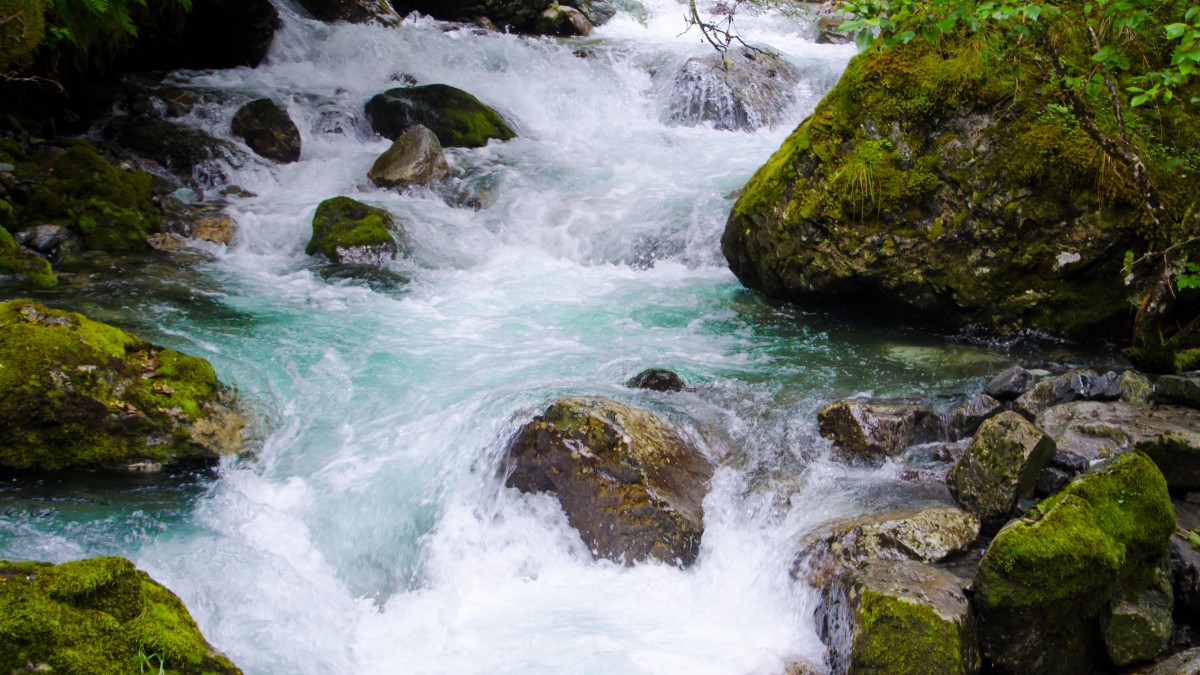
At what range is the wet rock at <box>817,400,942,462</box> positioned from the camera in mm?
5691

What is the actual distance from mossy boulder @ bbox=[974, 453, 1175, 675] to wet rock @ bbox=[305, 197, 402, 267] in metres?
8.70

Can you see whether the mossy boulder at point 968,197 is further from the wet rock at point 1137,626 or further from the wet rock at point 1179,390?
the wet rock at point 1137,626

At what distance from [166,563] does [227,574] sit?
408mm

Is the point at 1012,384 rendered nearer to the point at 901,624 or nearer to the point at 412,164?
the point at 901,624

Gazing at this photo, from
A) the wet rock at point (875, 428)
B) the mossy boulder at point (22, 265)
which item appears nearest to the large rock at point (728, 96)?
the wet rock at point (875, 428)

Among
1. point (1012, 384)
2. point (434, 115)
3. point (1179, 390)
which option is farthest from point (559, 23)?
point (1179, 390)

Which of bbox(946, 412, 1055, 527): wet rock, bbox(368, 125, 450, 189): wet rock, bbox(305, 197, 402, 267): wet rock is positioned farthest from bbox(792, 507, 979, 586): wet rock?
bbox(368, 125, 450, 189): wet rock

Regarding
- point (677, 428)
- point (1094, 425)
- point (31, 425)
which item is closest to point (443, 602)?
point (677, 428)

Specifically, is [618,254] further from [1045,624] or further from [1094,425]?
[1045,624]

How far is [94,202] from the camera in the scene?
9.65m

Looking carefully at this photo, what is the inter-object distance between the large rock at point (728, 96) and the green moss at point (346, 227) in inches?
321

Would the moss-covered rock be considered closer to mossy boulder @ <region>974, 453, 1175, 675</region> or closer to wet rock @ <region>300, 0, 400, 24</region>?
mossy boulder @ <region>974, 453, 1175, 675</region>

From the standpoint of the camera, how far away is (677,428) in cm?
601

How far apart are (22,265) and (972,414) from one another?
9.82 m
